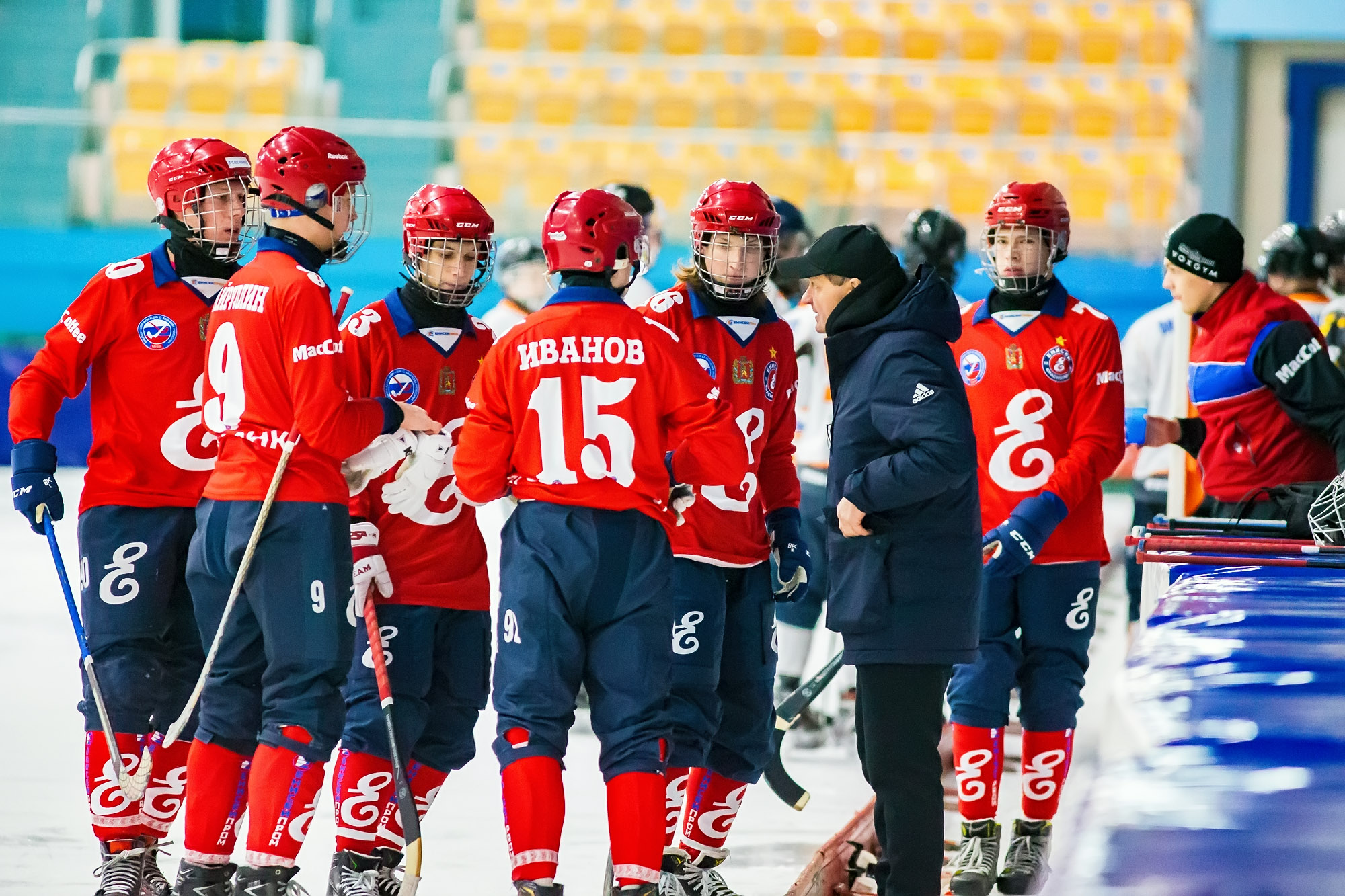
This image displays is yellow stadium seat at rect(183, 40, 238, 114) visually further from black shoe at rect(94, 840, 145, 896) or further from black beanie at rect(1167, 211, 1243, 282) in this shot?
black shoe at rect(94, 840, 145, 896)

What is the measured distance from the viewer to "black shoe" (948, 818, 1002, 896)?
3.95m

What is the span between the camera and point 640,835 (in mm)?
3234

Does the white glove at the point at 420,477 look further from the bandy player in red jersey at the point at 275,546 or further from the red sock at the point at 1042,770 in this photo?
the red sock at the point at 1042,770

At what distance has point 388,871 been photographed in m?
3.75

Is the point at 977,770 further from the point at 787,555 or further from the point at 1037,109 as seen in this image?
the point at 1037,109

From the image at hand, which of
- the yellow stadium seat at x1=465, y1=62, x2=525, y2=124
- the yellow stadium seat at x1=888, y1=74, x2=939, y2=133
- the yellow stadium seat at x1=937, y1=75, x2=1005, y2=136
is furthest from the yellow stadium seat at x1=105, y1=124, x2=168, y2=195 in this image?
the yellow stadium seat at x1=937, y1=75, x2=1005, y2=136

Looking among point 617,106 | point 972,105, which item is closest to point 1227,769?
point 617,106

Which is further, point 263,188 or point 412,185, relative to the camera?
point 412,185

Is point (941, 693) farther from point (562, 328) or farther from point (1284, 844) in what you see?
point (1284, 844)

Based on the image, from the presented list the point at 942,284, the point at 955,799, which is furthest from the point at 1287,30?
the point at 942,284

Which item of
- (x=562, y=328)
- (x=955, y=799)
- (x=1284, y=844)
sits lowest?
(x=955, y=799)

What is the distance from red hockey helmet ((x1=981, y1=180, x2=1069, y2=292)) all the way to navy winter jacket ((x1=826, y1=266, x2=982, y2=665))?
79 centimetres

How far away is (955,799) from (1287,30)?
1040cm

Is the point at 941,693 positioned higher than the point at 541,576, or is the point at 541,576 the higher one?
A: the point at 541,576
